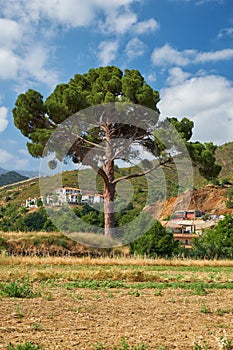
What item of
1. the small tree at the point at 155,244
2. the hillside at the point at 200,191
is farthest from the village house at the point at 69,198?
the hillside at the point at 200,191

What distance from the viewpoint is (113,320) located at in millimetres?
5395

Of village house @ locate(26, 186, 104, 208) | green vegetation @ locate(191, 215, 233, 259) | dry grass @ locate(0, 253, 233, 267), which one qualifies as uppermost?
village house @ locate(26, 186, 104, 208)

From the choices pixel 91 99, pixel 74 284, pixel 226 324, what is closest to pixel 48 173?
pixel 91 99

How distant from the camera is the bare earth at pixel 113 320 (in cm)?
438

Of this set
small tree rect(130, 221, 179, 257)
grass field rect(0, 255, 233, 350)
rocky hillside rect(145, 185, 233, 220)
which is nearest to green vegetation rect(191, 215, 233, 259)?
small tree rect(130, 221, 179, 257)

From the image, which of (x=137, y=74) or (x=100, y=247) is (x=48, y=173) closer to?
(x=100, y=247)

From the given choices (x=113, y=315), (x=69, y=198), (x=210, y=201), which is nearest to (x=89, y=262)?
(x=113, y=315)

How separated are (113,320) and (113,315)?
33 centimetres

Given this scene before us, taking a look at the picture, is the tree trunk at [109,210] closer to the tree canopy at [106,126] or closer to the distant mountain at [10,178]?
the tree canopy at [106,126]

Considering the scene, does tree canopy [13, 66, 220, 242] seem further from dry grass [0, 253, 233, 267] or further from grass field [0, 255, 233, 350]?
grass field [0, 255, 233, 350]

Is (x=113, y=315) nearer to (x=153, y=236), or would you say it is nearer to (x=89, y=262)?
(x=89, y=262)

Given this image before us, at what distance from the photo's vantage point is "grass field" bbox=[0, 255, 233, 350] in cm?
433

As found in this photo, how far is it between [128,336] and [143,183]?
152 feet

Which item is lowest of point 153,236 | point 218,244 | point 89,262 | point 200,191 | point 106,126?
point 89,262
